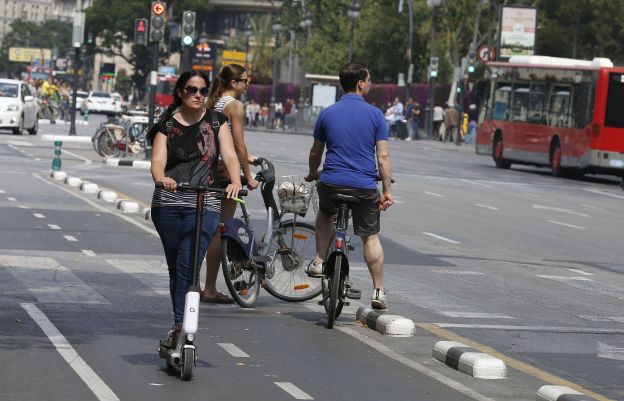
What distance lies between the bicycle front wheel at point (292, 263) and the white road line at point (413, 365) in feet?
4.04

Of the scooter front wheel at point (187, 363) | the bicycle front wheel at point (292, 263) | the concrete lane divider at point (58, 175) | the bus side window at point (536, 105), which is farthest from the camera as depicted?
the bus side window at point (536, 105)

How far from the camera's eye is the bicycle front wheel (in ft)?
40.5

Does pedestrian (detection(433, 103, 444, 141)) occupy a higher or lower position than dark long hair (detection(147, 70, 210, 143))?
lower

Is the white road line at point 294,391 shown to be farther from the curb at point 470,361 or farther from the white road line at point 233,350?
the curb at point 470,361

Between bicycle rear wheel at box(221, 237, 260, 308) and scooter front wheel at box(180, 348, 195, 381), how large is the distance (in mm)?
3179

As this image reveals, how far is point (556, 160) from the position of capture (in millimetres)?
39219

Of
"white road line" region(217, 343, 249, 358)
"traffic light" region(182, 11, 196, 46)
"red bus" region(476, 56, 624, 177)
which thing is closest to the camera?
"white road line" region(217, 343, 249, 358)

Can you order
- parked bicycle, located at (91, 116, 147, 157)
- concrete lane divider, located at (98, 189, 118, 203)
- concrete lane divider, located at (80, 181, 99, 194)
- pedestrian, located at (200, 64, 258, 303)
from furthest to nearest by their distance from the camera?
1. parked bicycle, located at (91, 116, 147, 157)
2. concrete lane divider, located at (80, 181, 99, 194)
3. concrete lane divider, located at (98, 189, 118, 203)
4. pedestrian, located at (200, 64, 258, 303)

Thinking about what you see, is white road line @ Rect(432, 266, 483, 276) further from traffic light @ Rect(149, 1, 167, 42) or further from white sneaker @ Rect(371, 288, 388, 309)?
traffic light @ Rect(149, 1, 167, 42)

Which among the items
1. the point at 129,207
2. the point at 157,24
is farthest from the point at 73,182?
the point at 157,24

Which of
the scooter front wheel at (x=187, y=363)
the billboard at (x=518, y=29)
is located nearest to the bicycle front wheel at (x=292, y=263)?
the scooter front wheel at (x=187, y=363)

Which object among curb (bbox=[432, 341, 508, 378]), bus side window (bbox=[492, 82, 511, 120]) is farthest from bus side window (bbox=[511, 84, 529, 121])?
curb (bbox=[432, 341, 508, 378])

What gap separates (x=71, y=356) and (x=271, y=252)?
3235 millimetres

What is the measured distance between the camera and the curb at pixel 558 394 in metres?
8.28
